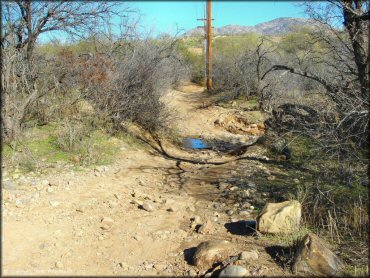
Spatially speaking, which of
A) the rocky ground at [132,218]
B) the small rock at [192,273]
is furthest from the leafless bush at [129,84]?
the small rock at [192,273]

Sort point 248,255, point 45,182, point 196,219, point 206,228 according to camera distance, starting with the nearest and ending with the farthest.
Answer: point 248,255
point 206,228
point 196,219
point 45,182

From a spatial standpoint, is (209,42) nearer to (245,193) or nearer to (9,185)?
(245,193)

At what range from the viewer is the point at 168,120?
39.7 ft

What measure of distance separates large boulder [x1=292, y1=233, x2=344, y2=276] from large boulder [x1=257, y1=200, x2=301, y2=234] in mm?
830

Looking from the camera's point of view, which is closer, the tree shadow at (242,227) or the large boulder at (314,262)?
the large boulder at (314,262)

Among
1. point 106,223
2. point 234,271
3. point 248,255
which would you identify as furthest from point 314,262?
point 106,223

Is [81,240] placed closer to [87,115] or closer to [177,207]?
[177,207]

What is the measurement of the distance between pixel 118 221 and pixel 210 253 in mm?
1675

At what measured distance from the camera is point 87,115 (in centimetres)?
1056

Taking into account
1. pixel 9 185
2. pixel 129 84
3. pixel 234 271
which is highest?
pixel 129 84

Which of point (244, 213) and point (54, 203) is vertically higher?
point (54, 203)

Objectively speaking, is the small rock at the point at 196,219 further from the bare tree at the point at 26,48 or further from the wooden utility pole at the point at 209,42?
the wooden utility pole at the point at 209,42

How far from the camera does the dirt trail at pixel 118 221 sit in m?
4.52

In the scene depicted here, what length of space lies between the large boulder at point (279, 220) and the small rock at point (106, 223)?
204 cm
